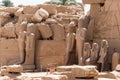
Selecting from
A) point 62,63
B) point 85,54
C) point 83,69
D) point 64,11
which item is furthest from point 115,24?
point 83,69

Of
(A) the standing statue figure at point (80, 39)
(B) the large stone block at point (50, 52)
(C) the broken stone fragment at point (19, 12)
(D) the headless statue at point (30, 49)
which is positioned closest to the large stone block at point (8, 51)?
(D) the headless statue at point (30, 49)

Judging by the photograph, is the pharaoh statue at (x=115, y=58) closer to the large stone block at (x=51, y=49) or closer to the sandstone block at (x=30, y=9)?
the large stone block at (x=51, y=49)

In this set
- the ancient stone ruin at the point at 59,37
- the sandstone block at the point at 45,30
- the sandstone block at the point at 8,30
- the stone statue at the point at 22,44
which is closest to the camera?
the ancient stone ruin at the point at 59,37

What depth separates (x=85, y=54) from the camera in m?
23.6

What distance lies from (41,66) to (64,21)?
2.90m

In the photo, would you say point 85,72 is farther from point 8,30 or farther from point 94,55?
point 8,30

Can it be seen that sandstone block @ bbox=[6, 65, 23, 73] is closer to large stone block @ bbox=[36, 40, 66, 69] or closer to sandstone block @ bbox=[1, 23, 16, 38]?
large stone block @ bbox=[36, 40, 66, 69]

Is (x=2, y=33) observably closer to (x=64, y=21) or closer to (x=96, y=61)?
(x=64, y=21)

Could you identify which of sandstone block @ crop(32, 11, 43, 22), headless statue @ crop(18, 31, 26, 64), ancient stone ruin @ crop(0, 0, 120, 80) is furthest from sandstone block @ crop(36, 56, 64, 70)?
sandstone block @ crop(32, 11, 43, 22)

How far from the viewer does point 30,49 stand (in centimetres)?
2655

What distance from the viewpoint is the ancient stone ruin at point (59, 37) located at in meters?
23.6

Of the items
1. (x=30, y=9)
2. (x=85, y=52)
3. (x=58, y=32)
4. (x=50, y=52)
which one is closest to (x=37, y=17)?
(x=30, y=9)

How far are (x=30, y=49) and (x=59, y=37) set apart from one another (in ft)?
5.78

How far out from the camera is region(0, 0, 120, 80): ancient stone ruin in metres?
23.6
